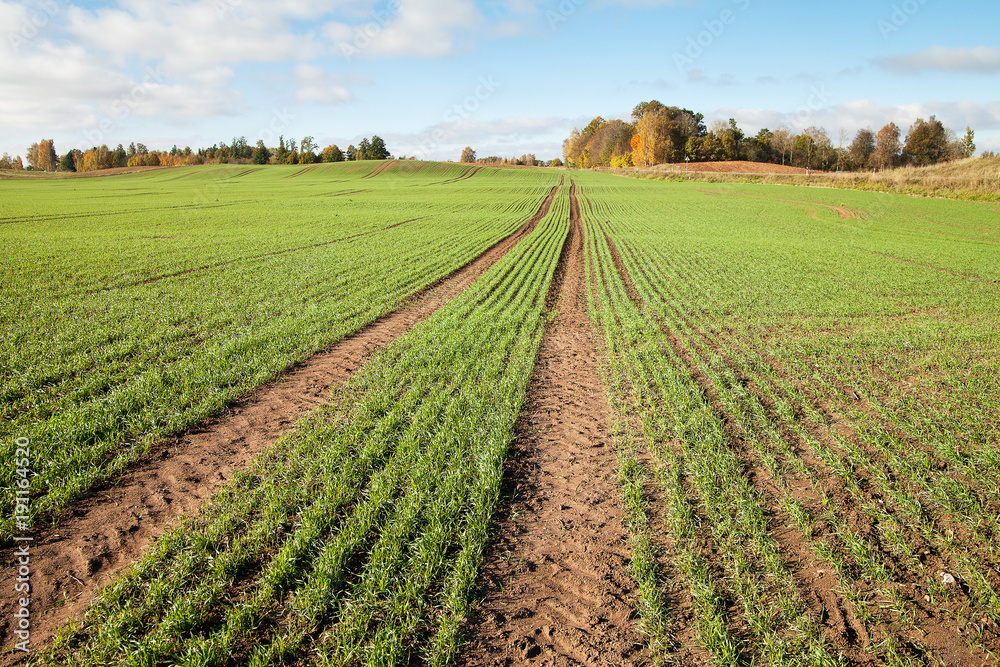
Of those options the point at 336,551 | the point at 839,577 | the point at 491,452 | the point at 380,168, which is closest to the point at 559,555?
the point at 491,452

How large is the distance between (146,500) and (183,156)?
532 ft

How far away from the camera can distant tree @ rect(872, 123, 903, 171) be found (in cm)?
9425

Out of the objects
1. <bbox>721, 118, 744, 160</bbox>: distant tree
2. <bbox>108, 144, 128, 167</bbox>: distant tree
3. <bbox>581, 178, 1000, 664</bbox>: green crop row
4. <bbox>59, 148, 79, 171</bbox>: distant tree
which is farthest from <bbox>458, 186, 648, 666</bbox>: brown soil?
<bbox>59, 148, 79, 171</bbox>: distant tree

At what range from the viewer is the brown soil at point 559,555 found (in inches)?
149

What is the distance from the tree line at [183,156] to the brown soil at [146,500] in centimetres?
13185

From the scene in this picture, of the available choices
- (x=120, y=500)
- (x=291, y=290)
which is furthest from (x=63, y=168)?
(x=120, y=500)

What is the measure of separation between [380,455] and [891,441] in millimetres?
7005

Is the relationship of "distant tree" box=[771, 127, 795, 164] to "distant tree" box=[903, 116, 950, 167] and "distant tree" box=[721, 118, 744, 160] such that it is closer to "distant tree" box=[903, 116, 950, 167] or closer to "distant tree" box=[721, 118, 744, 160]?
"distant tree" box=[721, 118, 744, 160]

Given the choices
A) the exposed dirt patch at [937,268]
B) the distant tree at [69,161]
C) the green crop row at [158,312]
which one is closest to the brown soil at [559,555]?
the green crop row at [158,312]

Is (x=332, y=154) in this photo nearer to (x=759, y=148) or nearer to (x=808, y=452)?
(x=759, y=148)

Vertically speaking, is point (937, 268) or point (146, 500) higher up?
point (937, 268)

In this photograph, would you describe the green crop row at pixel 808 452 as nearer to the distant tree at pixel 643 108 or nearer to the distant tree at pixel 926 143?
the distant tree at pixel 926 143

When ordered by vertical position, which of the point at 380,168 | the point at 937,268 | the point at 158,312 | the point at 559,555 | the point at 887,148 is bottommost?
the point at 559,555

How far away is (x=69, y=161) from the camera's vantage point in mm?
126000
